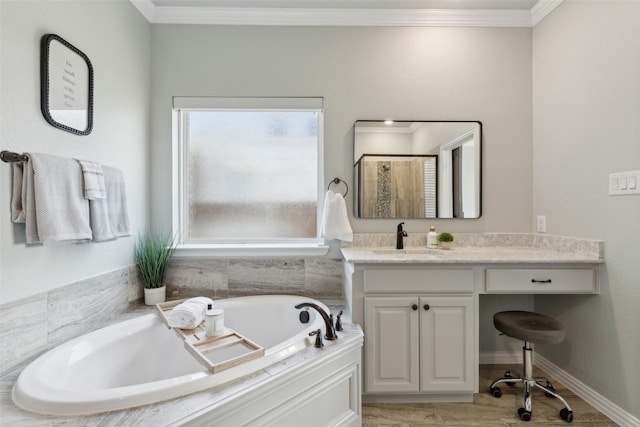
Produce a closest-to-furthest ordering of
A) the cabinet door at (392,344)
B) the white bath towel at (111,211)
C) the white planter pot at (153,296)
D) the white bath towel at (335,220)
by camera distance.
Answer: the white bath towel at (111,211) < the cabinet door at (392,344) < the white planter pot at (153,296) < the white bath towel at (335,220)

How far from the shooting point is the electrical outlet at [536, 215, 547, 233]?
2.09 meters

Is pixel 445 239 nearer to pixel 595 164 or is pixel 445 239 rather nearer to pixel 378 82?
pixel 595 164

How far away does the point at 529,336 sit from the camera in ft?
5.14

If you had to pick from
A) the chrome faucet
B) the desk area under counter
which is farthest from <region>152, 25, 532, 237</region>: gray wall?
the desk area under counter

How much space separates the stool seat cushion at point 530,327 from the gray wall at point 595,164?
32 cm

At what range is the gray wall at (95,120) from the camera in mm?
1161

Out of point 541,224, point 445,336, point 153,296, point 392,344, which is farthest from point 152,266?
point 541,224

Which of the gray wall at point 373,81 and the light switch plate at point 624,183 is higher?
the gray wall at point 373,81

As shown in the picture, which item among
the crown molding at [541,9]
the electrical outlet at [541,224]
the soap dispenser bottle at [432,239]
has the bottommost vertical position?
the soap dispenser bottle at [432,239]

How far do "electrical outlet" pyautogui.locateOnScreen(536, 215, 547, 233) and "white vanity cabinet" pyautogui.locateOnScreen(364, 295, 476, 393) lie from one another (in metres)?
0.95

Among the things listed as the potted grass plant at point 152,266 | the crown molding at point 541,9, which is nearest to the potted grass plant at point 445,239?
the crown molding at point 541,9

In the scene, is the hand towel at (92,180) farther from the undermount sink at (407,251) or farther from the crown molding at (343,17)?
the undermount sink at (407,251)

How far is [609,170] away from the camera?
1620 mm

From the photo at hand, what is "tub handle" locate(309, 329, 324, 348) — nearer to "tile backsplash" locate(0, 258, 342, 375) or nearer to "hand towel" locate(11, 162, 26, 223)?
"tile backsplash" locate(0, 258, 342, 375)
